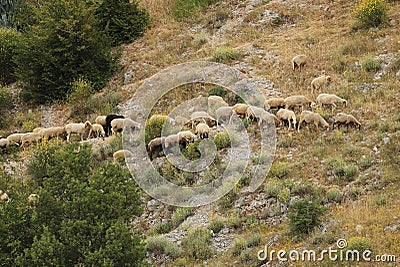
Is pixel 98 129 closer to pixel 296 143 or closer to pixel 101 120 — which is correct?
pixel 101 120

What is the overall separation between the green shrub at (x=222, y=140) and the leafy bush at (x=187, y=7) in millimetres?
12513

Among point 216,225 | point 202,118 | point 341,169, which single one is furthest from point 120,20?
point 216,225

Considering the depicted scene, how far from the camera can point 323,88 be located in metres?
21.8

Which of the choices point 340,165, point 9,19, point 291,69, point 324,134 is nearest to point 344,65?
point 291,69

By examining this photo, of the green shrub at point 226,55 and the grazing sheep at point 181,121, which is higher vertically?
the green shrub at point 226,55

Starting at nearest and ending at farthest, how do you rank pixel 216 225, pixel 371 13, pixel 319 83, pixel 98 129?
pixel 216 225 → pixel 319 83 → pixel 98 129 → pixel 371 13

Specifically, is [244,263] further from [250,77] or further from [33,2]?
[33,2]

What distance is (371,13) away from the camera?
2520 centimetres

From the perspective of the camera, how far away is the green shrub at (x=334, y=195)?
16109 millimetres

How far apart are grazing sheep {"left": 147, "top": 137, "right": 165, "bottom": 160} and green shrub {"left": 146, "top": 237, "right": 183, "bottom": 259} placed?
403 cm

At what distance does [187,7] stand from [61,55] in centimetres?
679

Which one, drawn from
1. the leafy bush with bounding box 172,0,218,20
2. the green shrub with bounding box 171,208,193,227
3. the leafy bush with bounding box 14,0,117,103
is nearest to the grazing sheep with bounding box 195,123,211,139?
the green shrub with bounding box 171,208,193,227
